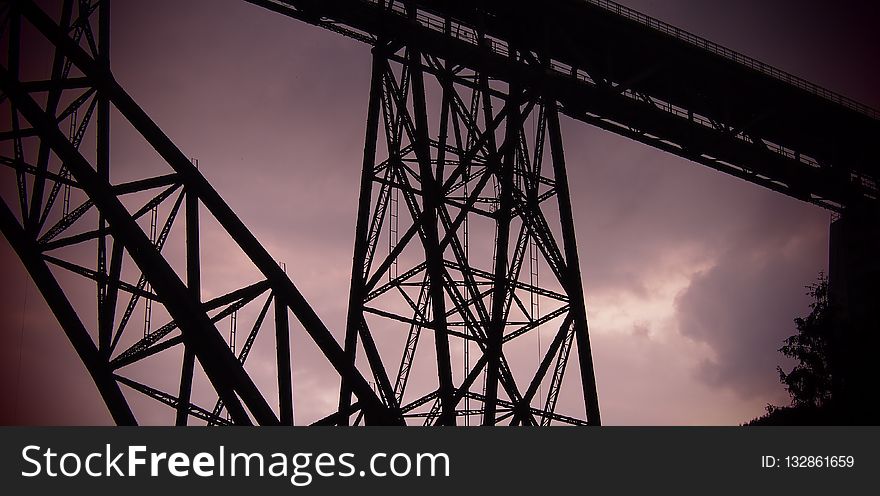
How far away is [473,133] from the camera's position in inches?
765

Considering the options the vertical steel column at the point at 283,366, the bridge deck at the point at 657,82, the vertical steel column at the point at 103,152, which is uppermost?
the bridge deck at the point at 657,82

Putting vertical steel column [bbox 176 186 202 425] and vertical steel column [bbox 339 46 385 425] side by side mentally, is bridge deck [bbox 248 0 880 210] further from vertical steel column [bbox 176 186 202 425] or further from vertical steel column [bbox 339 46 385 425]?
vertical steel column [bbox 176 186 202 425]

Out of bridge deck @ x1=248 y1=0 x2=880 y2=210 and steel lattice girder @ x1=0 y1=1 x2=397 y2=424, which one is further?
bridge deck @ x1=248 y1=0 x2=880 y2=210

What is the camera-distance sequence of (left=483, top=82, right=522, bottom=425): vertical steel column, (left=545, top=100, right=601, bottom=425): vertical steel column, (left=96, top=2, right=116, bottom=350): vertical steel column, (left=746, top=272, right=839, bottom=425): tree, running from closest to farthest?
(left=96, top=2, right=116, bottom=350): vertical steel column
(left=483, top=82, right=522, bottom=425): vertical steel column
(left=545, top=100, right=601, bottom=425): vertical steel column
(left=746, top=272, right=839, bottom=425): tree

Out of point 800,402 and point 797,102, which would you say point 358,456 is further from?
point 800,402

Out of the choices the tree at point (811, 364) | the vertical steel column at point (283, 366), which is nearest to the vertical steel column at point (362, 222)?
the vertical steel column at point (283, 366)

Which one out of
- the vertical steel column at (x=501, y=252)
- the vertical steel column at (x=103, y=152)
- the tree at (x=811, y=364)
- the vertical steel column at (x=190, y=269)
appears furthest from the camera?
the tree at (x=811, y=364)

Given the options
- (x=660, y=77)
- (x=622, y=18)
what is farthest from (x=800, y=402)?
(x=622, y=18)

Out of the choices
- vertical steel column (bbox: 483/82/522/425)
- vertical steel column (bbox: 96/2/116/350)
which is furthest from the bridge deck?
vertical steel column (bbox: 96/2/116/350)

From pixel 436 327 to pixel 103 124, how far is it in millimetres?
6944

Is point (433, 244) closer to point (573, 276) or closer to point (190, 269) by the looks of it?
point (573, 276)

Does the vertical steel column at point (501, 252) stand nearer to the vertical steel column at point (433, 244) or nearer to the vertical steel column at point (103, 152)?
the vertical steel column at point (433, 244)

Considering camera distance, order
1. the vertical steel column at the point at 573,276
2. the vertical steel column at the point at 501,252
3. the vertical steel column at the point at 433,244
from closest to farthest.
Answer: the vertical steel column at the point at 433,244, the vertical steel column at the point at 501,252, the vertical steel column at the point at 573,276

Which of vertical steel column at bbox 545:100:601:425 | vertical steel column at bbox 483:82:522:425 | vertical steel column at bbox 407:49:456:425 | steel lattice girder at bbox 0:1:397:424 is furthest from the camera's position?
vertical steel column at bbox 545:100:601:425
